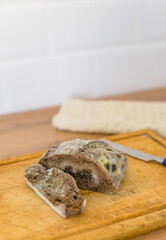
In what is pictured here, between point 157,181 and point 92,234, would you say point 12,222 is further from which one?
point 157,181

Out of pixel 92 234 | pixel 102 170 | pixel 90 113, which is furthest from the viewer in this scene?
pixel 90 113

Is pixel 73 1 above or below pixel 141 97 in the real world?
above

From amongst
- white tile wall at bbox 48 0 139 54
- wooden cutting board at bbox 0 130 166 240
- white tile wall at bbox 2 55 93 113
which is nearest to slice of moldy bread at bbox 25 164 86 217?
wooden cutting board at bbox 0 130 166 240

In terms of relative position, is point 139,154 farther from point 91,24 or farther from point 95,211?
point 91,24

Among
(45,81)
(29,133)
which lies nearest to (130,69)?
(45,81)

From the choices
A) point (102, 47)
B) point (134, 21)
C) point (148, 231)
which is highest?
point (134, 21)

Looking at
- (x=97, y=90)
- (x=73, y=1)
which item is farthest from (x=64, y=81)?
(x=73, y=1)
